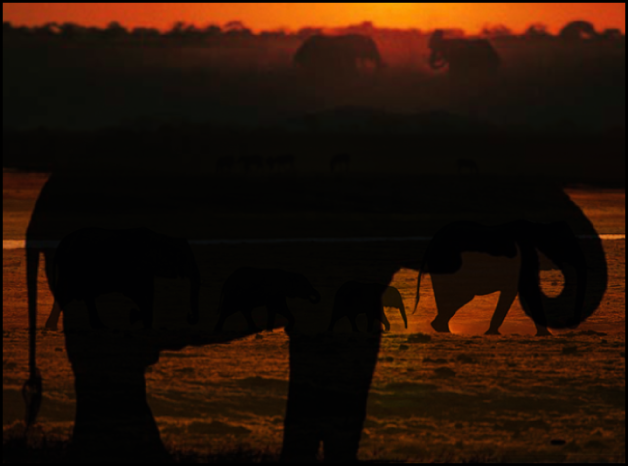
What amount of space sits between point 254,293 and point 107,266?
6.84 ft

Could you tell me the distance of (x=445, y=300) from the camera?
16.6 metres

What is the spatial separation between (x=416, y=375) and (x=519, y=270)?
149 inches

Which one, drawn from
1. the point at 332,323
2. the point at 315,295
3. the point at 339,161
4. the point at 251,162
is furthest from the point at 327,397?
the point at 339,161

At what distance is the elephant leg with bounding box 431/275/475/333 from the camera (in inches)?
645

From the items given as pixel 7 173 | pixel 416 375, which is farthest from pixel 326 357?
pixel 7 173

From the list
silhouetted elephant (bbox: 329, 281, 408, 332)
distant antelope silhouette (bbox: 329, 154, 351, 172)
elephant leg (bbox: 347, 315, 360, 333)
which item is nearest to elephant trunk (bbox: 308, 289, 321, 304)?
silhouetted elephant (bbox: 329, 281, 408, 332)

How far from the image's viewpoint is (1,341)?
1460cm

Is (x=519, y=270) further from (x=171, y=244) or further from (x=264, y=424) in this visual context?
(x=264, y=424)

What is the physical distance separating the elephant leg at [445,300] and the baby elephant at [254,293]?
87.1 inches

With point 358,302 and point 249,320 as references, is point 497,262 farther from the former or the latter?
point 249,320

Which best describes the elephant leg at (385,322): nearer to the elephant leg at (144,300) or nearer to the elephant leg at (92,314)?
the elephant leg at (144,300)

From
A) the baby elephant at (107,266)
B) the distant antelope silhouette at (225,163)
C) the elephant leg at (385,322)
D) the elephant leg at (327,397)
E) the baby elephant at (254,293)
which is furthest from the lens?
the distant antelope silhouette at (225,163)

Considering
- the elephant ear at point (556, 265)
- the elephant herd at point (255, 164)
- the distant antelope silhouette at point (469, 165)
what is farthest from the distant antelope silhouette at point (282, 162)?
the elephant ear at point (556, 265)

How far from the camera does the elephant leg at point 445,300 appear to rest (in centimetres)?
1639
